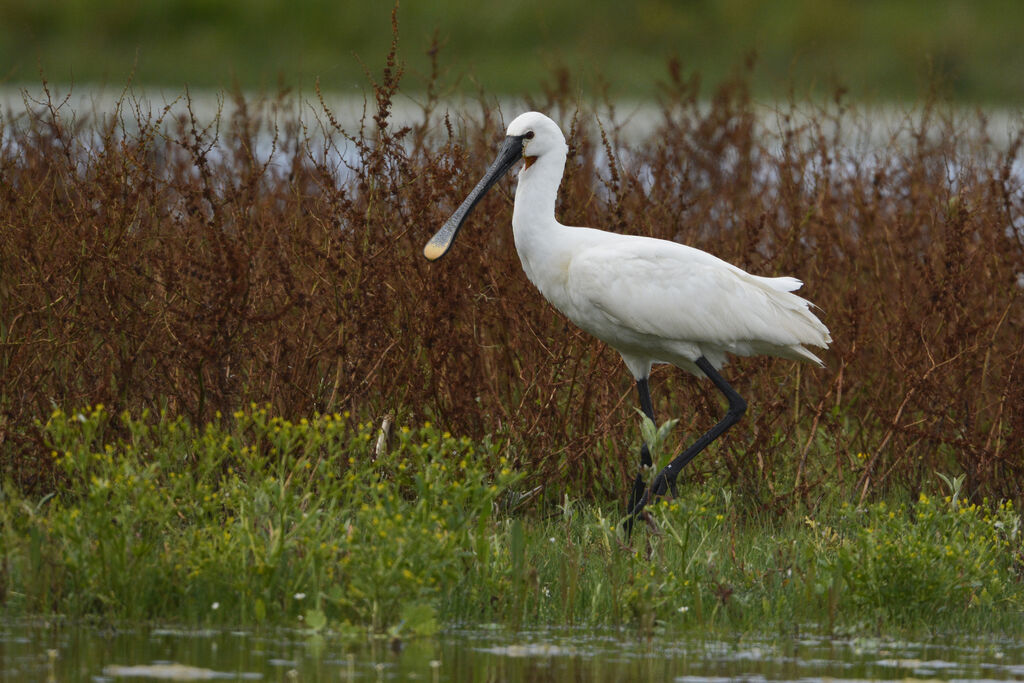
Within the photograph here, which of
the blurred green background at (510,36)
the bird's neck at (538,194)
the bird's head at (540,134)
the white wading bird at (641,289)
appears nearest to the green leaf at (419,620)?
the white wading bird at (641,289)

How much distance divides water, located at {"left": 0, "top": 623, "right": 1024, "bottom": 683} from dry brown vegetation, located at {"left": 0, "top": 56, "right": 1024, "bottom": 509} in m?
1.80

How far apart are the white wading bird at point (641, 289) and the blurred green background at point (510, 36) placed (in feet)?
65.6

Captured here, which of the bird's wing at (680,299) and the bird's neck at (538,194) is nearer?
the bird's wing at (680,299)

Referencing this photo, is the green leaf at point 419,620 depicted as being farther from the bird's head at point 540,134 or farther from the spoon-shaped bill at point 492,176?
the bird's head at point 540,134

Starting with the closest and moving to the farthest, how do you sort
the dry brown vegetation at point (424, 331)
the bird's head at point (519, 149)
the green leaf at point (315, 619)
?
the green leaf at point (315, 619) < the dry brown vegetation at point (424, 331) < the bird's head at point (519, 149)

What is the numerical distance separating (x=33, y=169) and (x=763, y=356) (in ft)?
12.0

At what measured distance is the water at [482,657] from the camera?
16.6ft

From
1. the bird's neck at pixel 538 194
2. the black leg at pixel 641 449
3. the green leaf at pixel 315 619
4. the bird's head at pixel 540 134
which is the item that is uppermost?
the bird's head at pixel 540 134

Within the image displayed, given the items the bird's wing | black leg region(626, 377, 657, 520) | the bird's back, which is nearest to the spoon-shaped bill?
the bird's back

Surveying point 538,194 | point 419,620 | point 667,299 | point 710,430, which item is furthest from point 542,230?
point 419,620

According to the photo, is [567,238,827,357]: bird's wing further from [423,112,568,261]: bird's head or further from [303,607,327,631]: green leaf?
[303,607,327,631]: green leaf

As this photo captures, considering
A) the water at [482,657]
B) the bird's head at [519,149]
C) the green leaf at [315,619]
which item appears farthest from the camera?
the bird's head at [519,149]

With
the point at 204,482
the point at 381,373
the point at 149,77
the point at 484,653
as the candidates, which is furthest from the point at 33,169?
the point at 149,77

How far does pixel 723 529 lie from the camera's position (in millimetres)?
7316
